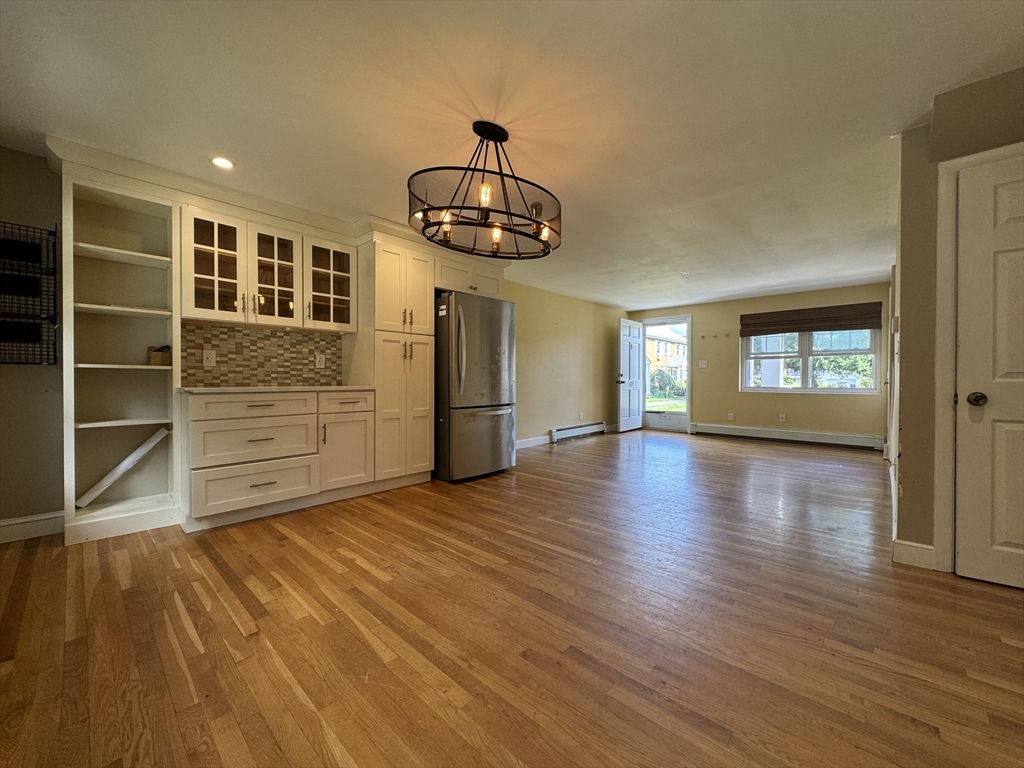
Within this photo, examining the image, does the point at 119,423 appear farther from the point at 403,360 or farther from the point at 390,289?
the point at 390,289

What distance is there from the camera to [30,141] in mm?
2377

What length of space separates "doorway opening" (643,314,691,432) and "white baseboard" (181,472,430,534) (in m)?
5.48

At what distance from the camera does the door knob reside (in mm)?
2018

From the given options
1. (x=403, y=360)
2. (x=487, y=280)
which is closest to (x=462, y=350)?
(x=403, y=360)

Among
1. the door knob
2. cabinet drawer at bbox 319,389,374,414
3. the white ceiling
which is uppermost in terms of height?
the white ceiling

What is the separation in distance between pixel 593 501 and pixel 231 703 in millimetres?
2564

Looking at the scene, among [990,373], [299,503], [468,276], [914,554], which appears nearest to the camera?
[990,373]

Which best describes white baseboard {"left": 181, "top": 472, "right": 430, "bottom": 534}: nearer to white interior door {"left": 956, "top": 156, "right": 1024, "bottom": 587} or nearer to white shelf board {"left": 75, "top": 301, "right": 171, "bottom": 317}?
white shelf board {"left": 75, "top": 301, "right": 171, "bottom": 317}

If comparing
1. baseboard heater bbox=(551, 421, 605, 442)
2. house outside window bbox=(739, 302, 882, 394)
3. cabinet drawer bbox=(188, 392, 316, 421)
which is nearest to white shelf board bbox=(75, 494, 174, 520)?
cabinet drawer bbox=(188, 392, 316, 421)

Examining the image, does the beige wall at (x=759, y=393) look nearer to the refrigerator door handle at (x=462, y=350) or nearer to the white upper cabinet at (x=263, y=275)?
the refrigerator door handle at (x=462, y=350)

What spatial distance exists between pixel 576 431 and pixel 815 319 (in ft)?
12.8

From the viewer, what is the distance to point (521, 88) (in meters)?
1.89

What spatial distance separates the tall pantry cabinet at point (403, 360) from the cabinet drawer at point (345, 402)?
97 millimetres

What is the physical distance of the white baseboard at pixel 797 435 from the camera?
5.61 m
